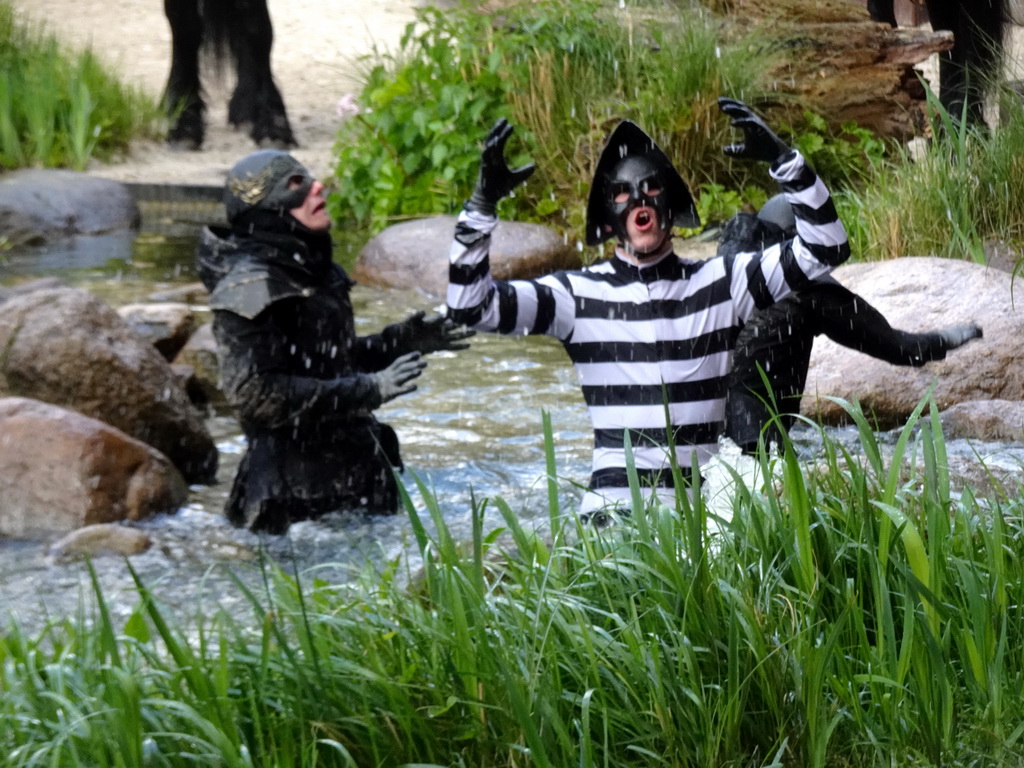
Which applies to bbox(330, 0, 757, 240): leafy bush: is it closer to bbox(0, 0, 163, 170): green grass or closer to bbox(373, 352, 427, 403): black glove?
bbox(0, 0, 163, 170): green grass

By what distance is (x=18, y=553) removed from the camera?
4555mm

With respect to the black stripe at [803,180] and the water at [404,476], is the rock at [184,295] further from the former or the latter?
the black stripe at [803,180]

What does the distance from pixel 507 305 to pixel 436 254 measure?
5490 mm

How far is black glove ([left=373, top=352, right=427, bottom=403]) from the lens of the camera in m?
4.46

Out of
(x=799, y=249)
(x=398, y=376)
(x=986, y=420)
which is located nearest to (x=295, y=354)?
(x=398, y=376)

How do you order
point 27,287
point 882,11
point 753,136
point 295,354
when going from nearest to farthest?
point 753,136 < point 295,354 < point 27,287 < point 882,11

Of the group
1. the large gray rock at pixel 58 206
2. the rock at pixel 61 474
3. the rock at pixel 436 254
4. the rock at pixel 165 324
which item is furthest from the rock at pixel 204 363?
the large gray rock at pixel 58 206

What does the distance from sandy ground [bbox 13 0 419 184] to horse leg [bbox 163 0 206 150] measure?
18cm

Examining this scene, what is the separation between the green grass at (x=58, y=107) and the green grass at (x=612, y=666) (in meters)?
10.2

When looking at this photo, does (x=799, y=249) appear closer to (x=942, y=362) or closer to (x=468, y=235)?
(x=468, y=235)

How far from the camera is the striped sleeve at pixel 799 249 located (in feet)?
12.3

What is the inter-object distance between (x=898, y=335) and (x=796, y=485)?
1.87 m

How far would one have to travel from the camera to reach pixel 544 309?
12.6 feet

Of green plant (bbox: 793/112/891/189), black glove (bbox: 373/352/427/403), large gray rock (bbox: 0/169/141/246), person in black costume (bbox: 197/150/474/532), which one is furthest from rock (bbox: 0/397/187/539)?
green plant (bbox: 793/112/891/189)
